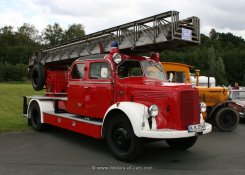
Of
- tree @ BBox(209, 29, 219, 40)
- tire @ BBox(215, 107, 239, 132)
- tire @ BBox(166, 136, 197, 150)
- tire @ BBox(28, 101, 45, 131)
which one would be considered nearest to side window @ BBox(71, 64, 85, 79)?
tire @ BBox(28, 101, 45, 131)

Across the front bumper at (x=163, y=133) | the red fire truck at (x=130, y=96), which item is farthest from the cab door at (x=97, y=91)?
the front bumper at (x=163, y=133)

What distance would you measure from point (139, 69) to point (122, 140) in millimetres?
2031

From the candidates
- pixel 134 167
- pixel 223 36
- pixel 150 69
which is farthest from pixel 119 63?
pixel 223 36

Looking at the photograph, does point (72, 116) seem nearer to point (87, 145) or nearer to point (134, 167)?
point (87, 145)

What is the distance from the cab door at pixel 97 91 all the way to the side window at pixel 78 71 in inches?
15.2

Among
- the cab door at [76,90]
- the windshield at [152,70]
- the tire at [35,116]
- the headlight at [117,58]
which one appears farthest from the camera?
the tire at [35,116]

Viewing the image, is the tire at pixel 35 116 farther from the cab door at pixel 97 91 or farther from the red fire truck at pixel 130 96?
the cab door at pixel 97 91

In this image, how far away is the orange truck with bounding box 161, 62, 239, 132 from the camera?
1252 centimetres

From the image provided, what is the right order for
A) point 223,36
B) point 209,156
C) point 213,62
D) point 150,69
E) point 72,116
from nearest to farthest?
point 209,156
point 150,69
point 72,116
point 213,62
point 223,36

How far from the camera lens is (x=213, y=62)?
65250 millimetres

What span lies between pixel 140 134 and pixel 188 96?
136 centimetres

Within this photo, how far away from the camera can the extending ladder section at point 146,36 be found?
776 cm

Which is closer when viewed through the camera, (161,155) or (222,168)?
(222,168)

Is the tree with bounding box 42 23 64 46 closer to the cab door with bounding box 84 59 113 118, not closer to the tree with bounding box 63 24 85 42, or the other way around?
the tree with bounding box 63 24 85 42
